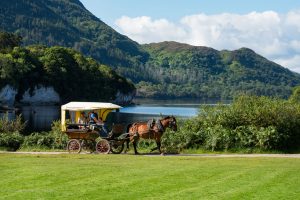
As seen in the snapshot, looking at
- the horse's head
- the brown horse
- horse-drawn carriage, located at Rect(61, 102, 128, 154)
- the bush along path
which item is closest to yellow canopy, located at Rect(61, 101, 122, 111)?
horse-drawn carriage, located at Rect(61, 102, 128, 154)

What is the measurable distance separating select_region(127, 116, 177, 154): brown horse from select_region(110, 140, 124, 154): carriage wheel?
790mm

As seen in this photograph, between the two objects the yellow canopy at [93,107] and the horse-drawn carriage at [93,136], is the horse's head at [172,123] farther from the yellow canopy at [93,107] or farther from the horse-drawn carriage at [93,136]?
the yellow canopy at [93,107]

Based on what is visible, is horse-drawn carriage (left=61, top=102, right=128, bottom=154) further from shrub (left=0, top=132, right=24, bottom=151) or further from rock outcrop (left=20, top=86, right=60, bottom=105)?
rock outcrop (left=20, top=86, right=60, bottom=105)

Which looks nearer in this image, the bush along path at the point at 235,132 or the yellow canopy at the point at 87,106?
the bush along path at the point at 235,132

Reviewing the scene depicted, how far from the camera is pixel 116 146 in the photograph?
26000 millimetres

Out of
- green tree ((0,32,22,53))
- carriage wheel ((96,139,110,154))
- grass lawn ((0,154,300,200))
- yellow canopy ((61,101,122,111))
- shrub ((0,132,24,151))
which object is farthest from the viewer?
green tree ((0,32,22,53))

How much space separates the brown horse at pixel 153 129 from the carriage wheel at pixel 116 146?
790 millimetres

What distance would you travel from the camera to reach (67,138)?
94.3ft

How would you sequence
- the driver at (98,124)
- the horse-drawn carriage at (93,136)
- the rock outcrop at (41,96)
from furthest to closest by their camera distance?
the rock outcrop at (41,96) → the driver at (98,124) → the horse-drawn carriage at (93,136)

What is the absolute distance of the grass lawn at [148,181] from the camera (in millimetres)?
12133

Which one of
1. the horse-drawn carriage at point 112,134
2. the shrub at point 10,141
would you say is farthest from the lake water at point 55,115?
the horse-drawn carriage at point 112,134

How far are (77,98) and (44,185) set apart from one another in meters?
148

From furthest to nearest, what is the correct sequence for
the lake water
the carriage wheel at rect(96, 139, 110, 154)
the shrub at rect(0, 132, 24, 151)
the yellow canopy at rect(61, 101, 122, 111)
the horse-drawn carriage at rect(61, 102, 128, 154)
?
the lake water
the shrub at rect(0, 132, 24, 151)
the yellow canopy at rect(61, 101, 122, 111)
the horse-drawn carriage at rect(61, 102, 128, 154)
the carriage wheel at rect(96, 139, 110, 154)

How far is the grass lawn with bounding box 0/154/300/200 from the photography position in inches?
478
